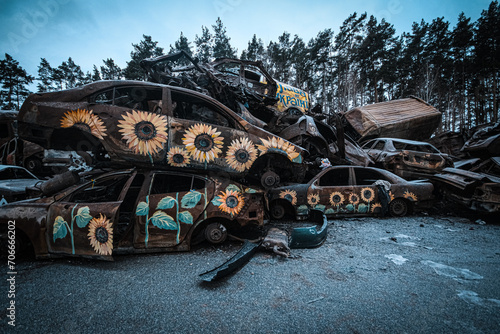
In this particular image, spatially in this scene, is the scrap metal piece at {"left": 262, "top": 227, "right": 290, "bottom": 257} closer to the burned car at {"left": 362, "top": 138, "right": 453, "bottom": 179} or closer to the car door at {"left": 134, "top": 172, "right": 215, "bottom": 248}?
the car door at {"left": 134, "top": 172, "right": 215, "bottom": 248}

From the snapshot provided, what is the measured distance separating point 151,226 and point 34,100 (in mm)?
2417

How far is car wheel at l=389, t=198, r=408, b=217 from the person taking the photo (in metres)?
4.74

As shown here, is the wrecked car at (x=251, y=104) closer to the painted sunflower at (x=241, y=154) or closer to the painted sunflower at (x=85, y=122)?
the painted sunflower at (x=241, y=154)

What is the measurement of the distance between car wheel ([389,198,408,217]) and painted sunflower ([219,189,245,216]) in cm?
400

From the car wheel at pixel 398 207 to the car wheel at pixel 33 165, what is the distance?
12.6 m

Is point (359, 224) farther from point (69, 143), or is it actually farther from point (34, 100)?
point (34, 100)

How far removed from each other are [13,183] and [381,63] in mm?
29650

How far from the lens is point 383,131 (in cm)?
919

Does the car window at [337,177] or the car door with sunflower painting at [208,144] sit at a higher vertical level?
the car door with sunflower painting at [208,144]

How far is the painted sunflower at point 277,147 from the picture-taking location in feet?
10.9

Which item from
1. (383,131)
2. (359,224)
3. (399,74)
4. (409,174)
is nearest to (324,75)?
(399,74)

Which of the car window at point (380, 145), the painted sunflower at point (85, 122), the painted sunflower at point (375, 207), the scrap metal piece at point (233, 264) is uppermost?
the car window at point (380, 145)

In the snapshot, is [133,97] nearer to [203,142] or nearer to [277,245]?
[203,142]

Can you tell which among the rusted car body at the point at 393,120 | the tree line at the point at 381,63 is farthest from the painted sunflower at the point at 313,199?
the tree line at the point at 381,63
